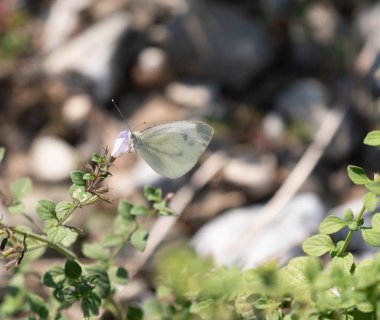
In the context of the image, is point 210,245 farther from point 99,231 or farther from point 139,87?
point 139,87

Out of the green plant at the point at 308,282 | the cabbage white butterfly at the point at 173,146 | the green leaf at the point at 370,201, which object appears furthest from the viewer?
the cabbage white butterfly at the point at 173,146

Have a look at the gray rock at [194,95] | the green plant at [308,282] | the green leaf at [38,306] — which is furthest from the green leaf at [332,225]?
the gray rock at [194,95]

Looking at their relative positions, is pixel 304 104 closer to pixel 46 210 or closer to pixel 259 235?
pixel 259 235

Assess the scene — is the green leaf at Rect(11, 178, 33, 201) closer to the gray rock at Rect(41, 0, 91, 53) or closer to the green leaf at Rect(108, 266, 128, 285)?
the green leaf at Rect(108, 266, 128, 285)

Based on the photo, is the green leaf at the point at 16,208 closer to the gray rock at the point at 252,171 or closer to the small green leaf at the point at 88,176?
the small green leaf at the point at 88,176

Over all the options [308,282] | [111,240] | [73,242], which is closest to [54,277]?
[73,242]

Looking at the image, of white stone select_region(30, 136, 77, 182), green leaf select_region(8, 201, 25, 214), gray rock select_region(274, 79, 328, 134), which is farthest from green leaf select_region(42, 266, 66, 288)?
gray rock select_region(274, 79, 328, 134)
